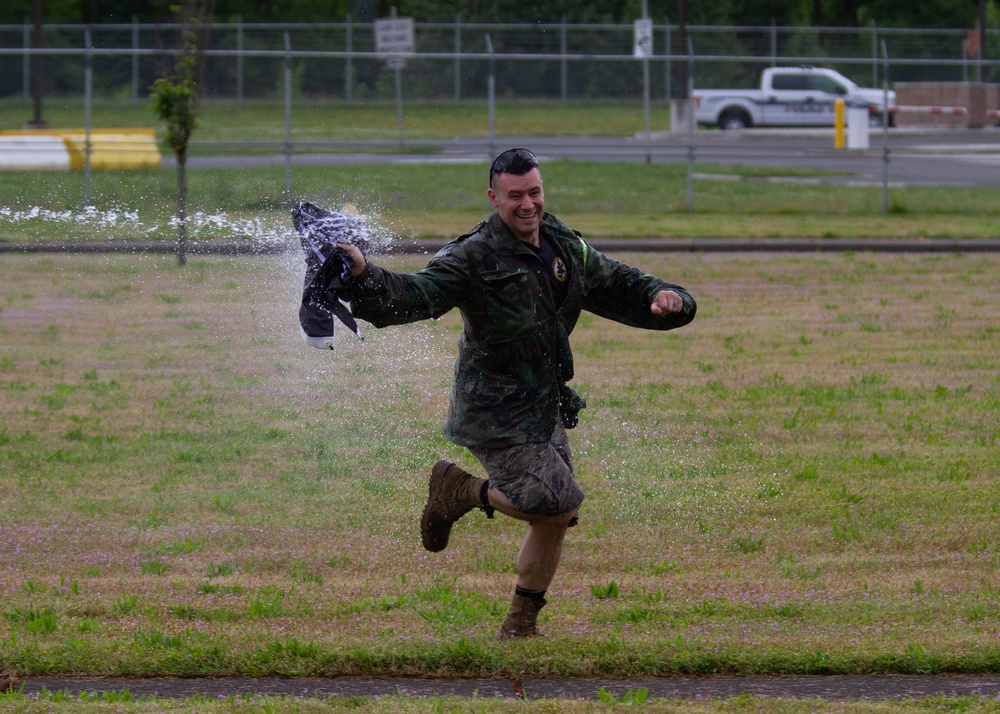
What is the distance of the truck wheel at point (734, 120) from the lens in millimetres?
34406

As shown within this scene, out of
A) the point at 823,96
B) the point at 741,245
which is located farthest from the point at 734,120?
the point at 741,245

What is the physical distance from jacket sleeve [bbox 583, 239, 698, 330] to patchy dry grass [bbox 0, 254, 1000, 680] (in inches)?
43.2

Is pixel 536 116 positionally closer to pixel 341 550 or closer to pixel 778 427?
pixel 778 427

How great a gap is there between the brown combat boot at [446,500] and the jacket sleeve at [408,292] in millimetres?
659

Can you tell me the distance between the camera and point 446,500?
16.2 feet

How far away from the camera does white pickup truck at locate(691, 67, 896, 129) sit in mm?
33750

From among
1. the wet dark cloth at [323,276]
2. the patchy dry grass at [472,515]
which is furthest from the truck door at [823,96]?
the wet dark cloth at [323,276]

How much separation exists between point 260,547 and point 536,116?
1974cm

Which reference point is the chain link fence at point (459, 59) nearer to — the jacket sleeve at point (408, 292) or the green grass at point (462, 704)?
the jacket sleeve at point (408, 292)

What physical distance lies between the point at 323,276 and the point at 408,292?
0.28 meters

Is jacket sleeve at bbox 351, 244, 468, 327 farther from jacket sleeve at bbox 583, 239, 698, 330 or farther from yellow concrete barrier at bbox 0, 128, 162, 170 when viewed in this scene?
yellow concrete barrier at bbox 0, 128, 162, 170

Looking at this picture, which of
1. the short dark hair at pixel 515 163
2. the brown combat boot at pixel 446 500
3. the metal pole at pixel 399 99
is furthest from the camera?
the metal pole at pixel 399 99

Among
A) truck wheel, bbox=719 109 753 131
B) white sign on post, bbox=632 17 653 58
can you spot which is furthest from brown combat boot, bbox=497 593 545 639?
truck wheel, bbox=719 109 753 131

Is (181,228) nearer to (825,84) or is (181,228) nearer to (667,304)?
(667,304)
